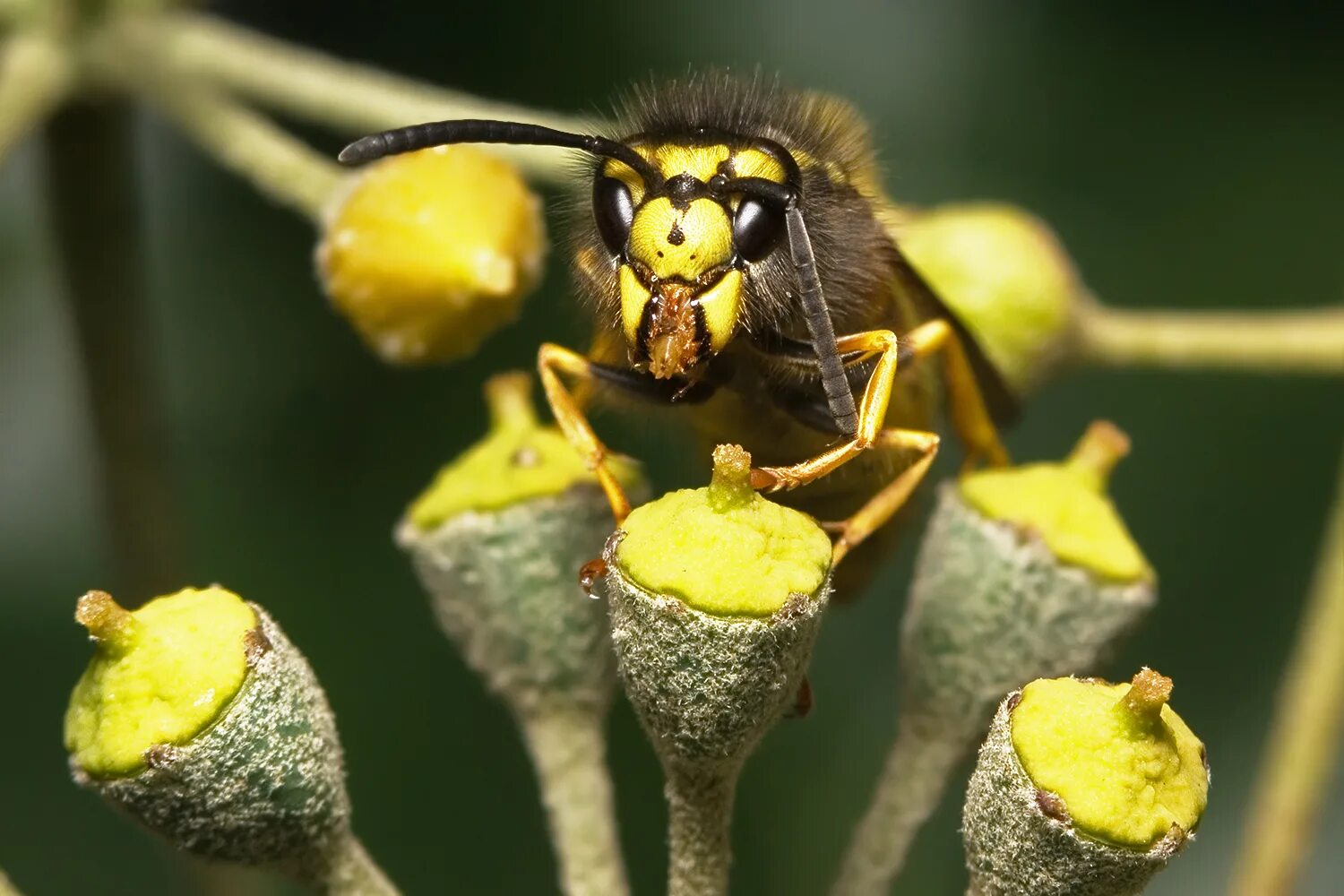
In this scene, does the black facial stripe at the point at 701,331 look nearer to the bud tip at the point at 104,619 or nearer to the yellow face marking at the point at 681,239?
the yellow face marking at the point at 681,239

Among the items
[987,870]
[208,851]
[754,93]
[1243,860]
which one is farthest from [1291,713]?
[208,851]

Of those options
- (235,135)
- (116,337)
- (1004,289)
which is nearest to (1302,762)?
(1004,289)

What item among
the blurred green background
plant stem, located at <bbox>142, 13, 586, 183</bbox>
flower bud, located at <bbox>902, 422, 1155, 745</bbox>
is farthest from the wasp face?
the blurred green background

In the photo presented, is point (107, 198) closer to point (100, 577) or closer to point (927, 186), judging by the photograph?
point (100, 577)

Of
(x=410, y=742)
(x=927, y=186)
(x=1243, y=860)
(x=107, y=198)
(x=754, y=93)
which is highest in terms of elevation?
(x=754, y=93)

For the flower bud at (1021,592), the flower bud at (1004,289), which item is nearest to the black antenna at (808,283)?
the flower bud at (1021,592)
